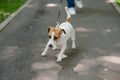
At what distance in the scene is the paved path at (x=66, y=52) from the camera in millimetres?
6516

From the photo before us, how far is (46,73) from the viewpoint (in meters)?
6.53

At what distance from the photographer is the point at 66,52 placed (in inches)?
304

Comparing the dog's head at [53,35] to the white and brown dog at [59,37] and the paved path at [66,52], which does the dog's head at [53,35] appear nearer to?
the white and brown dog at [59,37]

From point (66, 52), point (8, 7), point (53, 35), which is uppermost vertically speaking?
point (53, 35)

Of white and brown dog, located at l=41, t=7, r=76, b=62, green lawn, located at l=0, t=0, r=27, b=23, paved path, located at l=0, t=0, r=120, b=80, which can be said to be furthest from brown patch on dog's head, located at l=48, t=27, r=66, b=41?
green lawn, located at l=0, t=0, r=27, b=23

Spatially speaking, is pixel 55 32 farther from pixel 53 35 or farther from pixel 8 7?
pixel 8 7

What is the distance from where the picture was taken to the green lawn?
1229cm

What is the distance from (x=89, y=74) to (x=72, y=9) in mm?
6095

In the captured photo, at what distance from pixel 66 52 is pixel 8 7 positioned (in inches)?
270

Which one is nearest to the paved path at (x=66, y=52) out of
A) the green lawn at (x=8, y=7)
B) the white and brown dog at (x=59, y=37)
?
the white and brown dog at (x=59, y=37)

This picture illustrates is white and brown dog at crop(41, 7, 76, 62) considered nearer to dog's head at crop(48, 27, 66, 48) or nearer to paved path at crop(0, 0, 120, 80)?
dog's head at crop(48, 27, 66, 48)

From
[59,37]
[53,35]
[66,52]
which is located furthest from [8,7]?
[53,35]

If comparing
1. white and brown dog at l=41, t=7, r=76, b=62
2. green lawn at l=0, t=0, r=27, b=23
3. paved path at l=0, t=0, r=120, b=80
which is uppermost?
white and brown dog at l=41, t=7, r=76, b=62

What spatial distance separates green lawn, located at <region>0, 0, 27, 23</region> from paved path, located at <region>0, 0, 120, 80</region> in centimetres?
50
